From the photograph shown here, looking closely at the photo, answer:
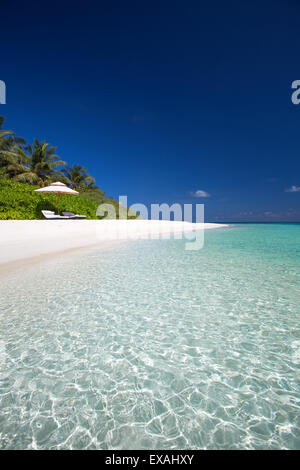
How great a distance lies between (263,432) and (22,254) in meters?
8.12

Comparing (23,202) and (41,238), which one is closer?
(41,238)

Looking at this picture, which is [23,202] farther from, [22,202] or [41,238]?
[41,238]

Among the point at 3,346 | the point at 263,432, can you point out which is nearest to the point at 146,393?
the point at 263,432

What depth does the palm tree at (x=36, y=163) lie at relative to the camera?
21375mm

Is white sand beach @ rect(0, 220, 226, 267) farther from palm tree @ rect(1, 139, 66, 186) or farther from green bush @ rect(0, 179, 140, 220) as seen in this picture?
palm tree @ rect(1, 139, 66, 186)

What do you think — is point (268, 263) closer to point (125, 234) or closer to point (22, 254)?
point (22, 254)

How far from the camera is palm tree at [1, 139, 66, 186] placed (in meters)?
21.4

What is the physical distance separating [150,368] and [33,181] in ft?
77.0

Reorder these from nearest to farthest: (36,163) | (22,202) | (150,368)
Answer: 1. (150,368)
2. (22,202)
3. (36,163)

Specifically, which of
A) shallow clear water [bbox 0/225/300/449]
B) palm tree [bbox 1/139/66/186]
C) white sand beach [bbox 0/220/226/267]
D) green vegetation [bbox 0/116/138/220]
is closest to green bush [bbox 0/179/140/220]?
green vegetation [bbox 0/116/138/220]

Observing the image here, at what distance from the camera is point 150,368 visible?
2213 mm

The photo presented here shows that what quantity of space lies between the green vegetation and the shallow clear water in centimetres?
1040

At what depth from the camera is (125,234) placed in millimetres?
17828

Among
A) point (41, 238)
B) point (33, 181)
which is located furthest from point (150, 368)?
point (33, 181)
